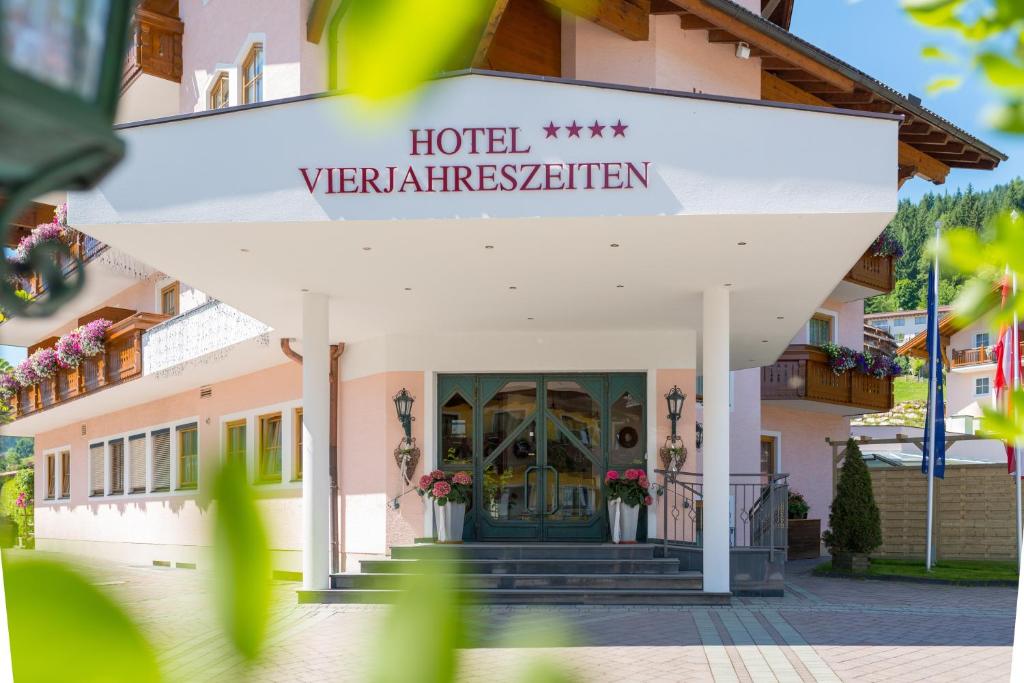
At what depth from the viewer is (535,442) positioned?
46.7ft

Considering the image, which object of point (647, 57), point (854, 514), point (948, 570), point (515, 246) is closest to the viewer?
point (515, 246)

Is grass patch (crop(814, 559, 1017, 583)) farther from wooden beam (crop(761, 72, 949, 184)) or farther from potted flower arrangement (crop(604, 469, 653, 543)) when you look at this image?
wooden beam (crop(761, 72, 949, 184))

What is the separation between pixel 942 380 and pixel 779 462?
259 inches

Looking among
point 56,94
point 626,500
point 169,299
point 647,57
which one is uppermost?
point 647,57

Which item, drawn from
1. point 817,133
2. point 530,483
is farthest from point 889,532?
point 817,133

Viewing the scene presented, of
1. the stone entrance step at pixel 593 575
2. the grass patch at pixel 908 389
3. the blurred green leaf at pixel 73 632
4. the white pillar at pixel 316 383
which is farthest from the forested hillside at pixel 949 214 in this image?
the grass patch at pixel 908 389

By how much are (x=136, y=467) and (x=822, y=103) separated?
52.8ft

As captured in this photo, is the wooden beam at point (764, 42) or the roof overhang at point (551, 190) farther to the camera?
the wooden beam at point (764, 42)

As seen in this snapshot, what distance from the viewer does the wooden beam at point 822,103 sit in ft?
48.9

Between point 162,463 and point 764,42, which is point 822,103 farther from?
point 162,463

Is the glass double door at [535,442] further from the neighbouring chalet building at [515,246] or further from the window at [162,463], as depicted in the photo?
the window at [162,463]

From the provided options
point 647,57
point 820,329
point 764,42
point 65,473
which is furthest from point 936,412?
point 65,473

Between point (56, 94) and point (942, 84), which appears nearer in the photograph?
point (56, 94)

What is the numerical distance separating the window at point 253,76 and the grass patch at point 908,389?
16.2 metres
